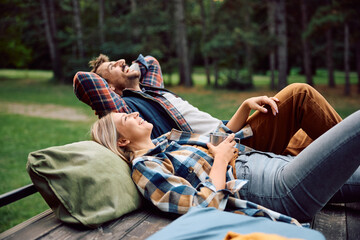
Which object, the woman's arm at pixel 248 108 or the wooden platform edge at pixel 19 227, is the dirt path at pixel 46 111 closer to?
the woman's arm at pixel 248 108

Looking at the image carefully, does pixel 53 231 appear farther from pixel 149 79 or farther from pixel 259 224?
pixel 149 79

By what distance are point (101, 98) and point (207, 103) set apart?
9.72m

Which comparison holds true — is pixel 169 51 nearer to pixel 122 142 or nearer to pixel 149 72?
pixel 149 72

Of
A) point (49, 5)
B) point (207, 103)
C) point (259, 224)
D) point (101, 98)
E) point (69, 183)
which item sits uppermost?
point (49, 5)

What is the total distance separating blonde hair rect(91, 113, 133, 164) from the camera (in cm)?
221

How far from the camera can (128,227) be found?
6.00 feet

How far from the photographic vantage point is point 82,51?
834 inches

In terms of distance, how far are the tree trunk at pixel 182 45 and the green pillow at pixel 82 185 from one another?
15.8 metres

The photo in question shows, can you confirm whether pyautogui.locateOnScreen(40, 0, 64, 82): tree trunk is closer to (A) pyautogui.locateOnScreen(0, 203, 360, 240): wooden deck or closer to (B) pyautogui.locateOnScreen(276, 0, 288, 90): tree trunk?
(B) pyautogui.locateOnScreen(276, 0, 288, 90): tree trunk

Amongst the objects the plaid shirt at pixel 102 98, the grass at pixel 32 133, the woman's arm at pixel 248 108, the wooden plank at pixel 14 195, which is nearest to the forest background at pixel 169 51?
the grass at pixel 32 133

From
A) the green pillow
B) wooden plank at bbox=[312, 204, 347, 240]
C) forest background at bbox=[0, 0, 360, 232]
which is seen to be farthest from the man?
forest background at bbox=[0, 0, 360, 232]

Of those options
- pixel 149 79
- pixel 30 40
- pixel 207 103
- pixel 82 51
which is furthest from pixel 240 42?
pixel 30 40

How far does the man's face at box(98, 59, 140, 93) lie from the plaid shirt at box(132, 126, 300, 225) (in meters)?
1.09

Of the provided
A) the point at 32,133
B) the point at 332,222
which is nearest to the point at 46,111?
the point at 32,133
